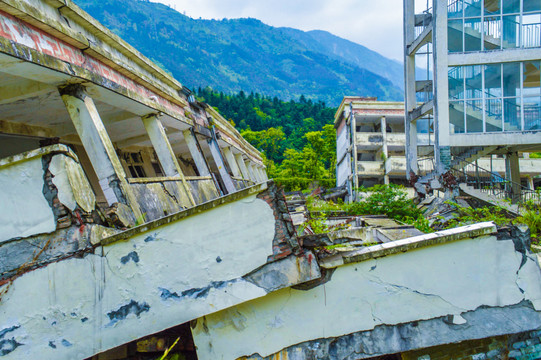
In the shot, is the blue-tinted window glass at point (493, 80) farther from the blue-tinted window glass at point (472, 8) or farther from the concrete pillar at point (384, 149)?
the concrete pillar at point (384, 149)

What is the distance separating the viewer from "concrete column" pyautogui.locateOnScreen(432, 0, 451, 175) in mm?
13523

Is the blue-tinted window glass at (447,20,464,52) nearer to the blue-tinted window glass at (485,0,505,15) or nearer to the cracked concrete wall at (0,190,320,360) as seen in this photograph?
the blue-tinted window glass at (485,0,505,15)

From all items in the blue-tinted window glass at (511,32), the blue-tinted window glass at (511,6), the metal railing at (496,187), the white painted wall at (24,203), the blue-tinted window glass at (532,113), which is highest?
the blue-tinted window glass at (511,6)

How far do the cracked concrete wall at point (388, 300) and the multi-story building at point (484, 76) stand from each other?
411 inches


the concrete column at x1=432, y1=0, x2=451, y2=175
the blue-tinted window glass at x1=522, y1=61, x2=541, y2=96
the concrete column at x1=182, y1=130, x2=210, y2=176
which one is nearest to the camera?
the concrete column at x1=182, y1=130, x2=210, y2=176

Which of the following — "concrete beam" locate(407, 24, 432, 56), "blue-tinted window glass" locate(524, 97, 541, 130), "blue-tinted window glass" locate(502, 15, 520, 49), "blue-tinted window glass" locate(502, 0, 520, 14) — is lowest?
"blue-tinted window glass" locate(524, 97, 541, 130)

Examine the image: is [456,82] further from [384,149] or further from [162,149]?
[384,149]

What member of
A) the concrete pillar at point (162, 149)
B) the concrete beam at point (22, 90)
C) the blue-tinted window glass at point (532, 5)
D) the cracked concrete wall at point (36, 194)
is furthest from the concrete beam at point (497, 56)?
the cracked concrete wall at point (36, 194)

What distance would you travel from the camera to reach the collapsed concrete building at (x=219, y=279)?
3580 mm

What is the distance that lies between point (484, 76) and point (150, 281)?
14.4 metres

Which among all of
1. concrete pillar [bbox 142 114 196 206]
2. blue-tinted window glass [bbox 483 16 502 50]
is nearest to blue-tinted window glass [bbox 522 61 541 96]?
blue-tinted window glass [bbox 483 16 502 50]

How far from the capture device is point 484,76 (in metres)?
13.4

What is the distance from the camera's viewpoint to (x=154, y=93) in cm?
787

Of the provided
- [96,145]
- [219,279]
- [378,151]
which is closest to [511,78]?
[219,279]
